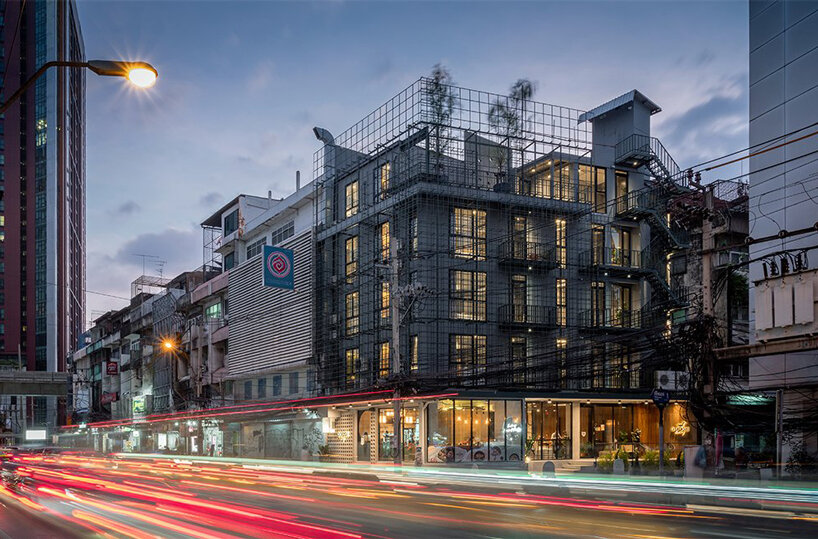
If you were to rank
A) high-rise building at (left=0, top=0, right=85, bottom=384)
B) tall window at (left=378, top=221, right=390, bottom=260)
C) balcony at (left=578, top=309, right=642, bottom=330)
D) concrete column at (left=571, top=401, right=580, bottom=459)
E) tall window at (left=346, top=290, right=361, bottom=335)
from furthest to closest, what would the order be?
high-rise building at (left=0, top=0, right=85, bottom=384)
tall window at (left=346, top=290, right=361, bottom=335)
balcony at (left=578, top=309, right=642, bottom=330)
tall window at (left=378, top=221, right=390, bottom=260)
concrete column at (left=571, top=401, right=580, bottom=459)

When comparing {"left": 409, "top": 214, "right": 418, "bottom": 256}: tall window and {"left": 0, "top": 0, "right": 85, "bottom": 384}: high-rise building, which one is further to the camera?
{"left": 0, "top": 0, "right": 85, "bottom": 384}: high-rise building

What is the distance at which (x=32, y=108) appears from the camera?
16275 cm

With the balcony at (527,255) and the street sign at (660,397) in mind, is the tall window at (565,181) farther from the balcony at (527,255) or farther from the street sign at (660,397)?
the street sign at (660,397)

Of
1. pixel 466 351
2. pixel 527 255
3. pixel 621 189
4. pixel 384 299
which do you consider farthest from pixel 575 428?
pixel 621 189

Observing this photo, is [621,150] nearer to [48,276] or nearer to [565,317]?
[565,317]

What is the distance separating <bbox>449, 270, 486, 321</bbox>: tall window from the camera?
44.3 meters

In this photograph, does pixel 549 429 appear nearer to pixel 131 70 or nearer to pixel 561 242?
pixel 561 242

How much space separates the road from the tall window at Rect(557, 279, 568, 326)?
677 inches

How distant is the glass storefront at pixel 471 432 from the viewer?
4072cm

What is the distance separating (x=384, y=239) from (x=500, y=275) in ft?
23.7

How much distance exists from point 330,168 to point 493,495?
32.9m

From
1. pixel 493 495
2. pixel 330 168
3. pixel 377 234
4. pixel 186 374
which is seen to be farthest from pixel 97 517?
pixel 186 374

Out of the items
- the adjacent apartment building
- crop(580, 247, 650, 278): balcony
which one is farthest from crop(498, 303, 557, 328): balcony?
the adjacent apartment building

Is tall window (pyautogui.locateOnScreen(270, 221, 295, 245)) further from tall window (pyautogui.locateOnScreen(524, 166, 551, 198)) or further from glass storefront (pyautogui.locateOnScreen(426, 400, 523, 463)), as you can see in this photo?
glass storefront (pyautogui.locateOnScreen(426, 400, 523, 463))
